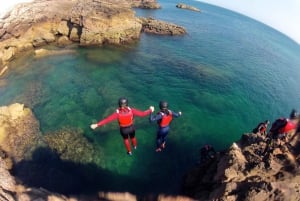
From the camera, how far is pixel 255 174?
10039 millimetres

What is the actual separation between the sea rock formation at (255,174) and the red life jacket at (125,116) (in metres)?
4.79

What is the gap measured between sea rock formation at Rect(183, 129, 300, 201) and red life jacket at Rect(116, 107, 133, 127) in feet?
15.7

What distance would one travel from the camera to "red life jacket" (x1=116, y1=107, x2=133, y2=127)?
10.9m

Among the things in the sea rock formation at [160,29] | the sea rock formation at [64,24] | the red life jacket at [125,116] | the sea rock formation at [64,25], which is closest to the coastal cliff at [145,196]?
the red life jacket at [125,116]

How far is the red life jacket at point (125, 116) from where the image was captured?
430 inches

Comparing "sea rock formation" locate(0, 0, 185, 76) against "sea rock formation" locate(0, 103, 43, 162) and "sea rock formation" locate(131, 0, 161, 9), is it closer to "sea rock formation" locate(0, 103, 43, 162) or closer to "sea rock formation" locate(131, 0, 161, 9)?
"sea rock formation" locate(0, 103, 43, 162)

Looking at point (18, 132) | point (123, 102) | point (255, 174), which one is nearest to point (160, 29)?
point (18, 132)

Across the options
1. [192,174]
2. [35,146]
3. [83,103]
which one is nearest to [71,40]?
[83,103]


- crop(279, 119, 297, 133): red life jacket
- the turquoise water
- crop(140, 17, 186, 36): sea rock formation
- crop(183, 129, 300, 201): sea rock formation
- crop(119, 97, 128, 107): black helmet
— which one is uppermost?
crop(119, 97, 128, 107): black helmet

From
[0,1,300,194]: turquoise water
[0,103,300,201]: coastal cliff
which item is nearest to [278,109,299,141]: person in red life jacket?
[0,103,300,201]: coastal cliff

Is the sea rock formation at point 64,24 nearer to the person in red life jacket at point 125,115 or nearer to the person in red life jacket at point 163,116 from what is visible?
the person in red life jacket at point 125,115

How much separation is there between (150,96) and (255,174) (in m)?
15.8

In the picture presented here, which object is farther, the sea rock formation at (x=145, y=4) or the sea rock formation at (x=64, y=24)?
the sea rock formation at (x=145, y=4)

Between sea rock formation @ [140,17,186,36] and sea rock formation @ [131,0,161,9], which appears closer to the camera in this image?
sea rock formation @ [140,17,186,36]
